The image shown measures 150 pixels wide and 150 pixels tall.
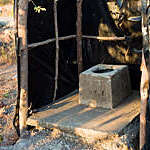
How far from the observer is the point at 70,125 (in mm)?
4039

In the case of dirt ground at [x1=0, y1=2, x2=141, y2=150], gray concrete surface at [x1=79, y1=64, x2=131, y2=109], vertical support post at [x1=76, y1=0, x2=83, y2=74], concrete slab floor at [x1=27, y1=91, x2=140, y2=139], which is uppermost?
vertical support post at [x1=76, y1=0, x2=83, y2=74]

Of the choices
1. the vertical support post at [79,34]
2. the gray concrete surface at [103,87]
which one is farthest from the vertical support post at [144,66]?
the vertical support post at [79,34]

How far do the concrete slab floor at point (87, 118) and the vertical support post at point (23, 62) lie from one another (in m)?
0.14

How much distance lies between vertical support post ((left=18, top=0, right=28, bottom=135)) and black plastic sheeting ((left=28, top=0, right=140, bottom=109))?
231 mm

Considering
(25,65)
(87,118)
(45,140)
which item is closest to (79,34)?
(25,65)

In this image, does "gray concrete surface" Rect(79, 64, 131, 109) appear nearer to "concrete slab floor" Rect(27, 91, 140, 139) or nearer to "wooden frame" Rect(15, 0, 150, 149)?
"concrete slab floor" Rect(27, 91, 140, 139)

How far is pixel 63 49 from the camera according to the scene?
5281 millimetres

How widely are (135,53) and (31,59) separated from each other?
1.97m

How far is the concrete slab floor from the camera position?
3.89 m

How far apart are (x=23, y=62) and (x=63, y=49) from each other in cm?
133

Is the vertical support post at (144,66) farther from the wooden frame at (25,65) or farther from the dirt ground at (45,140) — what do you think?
the dirt ground at (45,140)

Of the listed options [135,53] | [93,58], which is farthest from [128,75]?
[93,58]

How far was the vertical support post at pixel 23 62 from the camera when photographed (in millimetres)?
3975

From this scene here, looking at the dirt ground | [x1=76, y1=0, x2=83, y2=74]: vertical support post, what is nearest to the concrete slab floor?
the dirt ground
